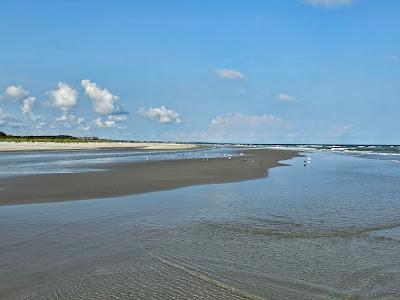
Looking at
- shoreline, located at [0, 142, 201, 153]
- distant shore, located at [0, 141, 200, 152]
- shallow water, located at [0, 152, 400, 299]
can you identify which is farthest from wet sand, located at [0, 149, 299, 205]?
distant shore, located at [0, 141, 200, 152]

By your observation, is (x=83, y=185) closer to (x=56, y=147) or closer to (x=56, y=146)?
(x=56, y=147)

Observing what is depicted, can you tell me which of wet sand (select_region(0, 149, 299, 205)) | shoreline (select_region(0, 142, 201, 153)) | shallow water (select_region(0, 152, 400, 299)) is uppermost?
shoreline (select_region(0, 142, 201, 153))

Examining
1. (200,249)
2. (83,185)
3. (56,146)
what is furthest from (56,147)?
(200,249)

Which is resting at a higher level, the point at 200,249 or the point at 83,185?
the point at 83,185

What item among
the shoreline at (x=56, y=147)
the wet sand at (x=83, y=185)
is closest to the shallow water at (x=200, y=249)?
the wet sand at (x=83, y=185)

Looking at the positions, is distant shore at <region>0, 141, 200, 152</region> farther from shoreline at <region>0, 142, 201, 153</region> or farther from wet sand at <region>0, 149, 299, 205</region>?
wet sand at <region>0, 149, 299, 205</region>

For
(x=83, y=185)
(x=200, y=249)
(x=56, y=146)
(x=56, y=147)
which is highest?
(x=56, y=146)

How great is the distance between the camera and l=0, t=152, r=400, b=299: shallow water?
24.1 feet

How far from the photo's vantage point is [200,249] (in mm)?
9906

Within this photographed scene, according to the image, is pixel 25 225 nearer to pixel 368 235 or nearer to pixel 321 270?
pixel 321 270

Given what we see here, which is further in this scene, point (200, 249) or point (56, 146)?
point (56, 146)

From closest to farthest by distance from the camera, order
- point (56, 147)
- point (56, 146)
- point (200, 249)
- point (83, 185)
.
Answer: point (200, 249), point (83, 185), point (56, 147), point (56, 146)

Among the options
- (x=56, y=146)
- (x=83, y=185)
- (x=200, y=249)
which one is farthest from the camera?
(x=56, y=146)

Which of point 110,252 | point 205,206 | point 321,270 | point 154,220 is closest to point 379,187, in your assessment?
point 205,206
